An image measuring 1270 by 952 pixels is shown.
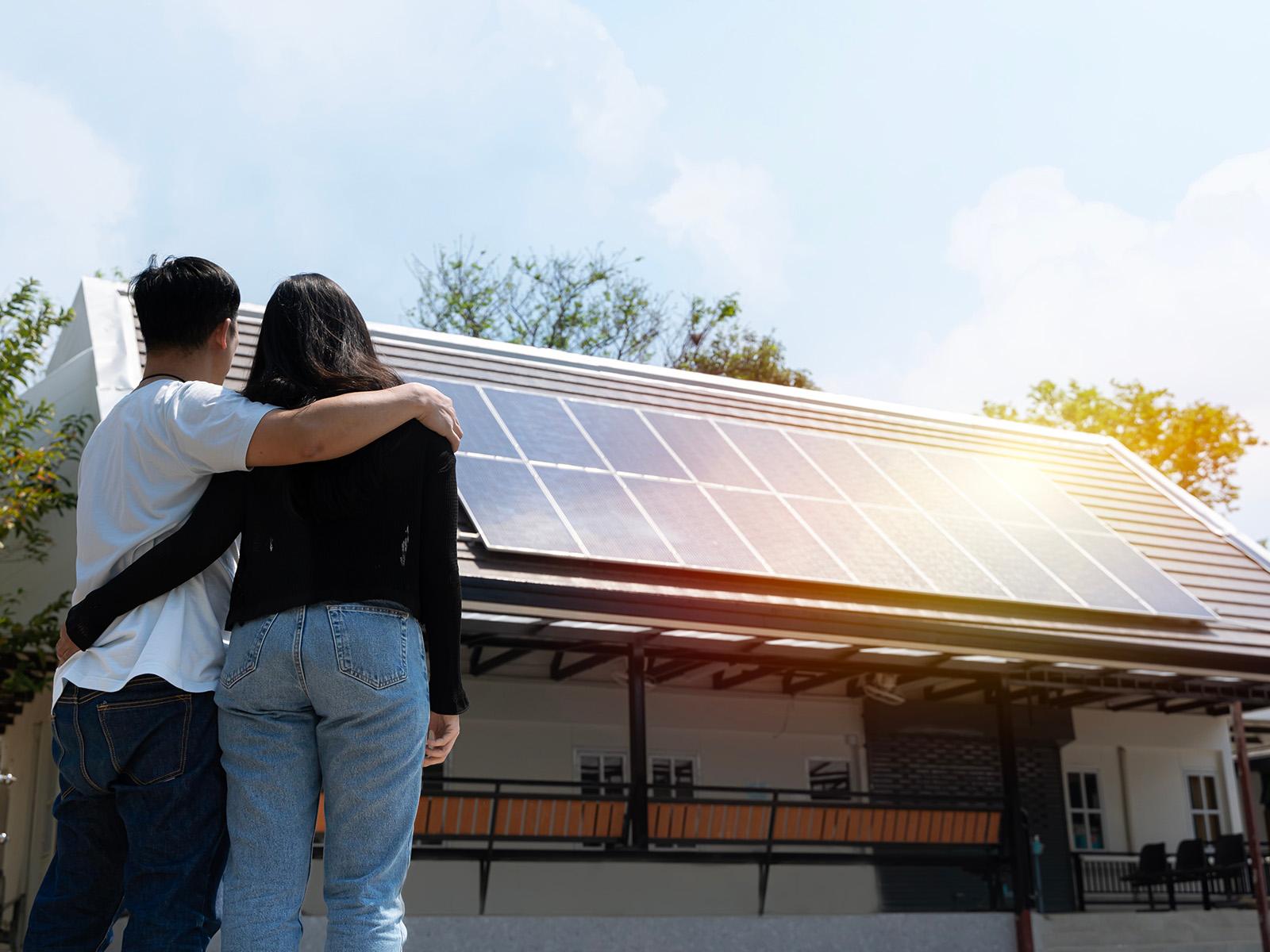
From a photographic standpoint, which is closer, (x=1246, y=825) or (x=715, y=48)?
(x=715, y=48)

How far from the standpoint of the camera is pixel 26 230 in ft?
51.5

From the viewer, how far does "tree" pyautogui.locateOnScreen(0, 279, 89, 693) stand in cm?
1082

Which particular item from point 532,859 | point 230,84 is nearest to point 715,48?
point 230,84

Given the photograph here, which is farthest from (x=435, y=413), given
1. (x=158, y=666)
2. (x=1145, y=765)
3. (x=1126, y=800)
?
(x=1145, y=765)

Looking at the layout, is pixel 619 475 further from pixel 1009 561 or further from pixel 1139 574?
pixel 1139 574

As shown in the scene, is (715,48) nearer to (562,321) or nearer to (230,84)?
(230,84)

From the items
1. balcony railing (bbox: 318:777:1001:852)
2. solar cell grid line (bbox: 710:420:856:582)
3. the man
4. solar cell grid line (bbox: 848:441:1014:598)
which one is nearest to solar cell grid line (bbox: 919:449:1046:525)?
solar cell grid line (bbox: 848:441:1014:598)

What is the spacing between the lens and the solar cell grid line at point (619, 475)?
34.8ft

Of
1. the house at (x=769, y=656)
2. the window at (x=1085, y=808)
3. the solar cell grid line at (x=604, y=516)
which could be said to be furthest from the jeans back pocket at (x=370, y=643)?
the window at (x=1085, y=808)

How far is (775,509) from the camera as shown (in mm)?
12102

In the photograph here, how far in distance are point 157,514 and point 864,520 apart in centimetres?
1010

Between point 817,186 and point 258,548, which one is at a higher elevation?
point 817,186

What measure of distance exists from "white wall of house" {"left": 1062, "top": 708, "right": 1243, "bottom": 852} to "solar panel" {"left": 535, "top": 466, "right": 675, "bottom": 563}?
812cm

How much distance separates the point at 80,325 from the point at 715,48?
7.18 metres
